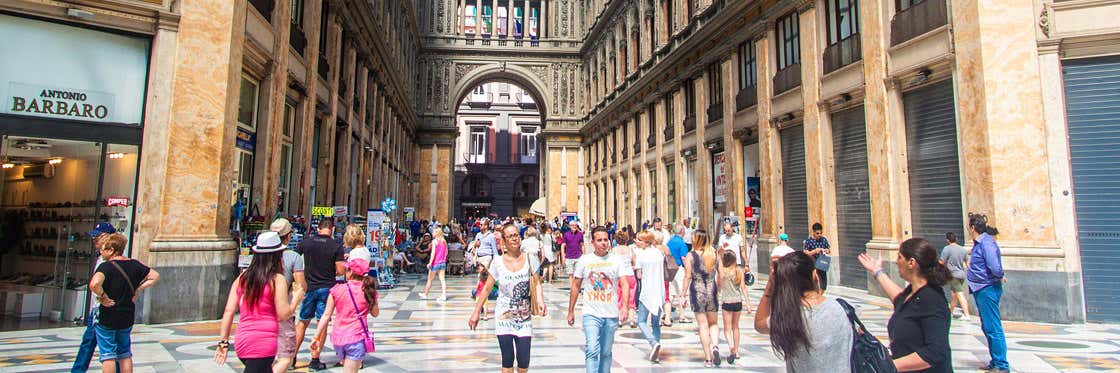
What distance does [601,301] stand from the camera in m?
5.50

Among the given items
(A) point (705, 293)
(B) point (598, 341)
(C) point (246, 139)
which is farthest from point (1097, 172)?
(C) point (246, 139)

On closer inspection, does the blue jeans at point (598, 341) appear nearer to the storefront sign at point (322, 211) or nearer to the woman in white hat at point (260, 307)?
the woman in white hat at point (260, 307)

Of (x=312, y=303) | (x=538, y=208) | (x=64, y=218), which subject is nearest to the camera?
(x=312, y=303)

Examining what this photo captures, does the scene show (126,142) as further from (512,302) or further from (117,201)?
(512,302)

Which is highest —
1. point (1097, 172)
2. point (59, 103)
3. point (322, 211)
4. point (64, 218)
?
point (59, 103)

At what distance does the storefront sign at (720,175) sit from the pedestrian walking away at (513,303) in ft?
53.7

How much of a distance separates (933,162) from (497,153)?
46113 mm

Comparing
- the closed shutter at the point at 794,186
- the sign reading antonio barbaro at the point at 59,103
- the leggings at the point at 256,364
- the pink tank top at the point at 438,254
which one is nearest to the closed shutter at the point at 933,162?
the closed shutter at the point at 794,186

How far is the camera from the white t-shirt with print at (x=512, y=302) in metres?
5.07

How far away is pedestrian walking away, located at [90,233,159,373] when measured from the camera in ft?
16.3

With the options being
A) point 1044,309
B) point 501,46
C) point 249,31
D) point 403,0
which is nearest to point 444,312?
point 249,31

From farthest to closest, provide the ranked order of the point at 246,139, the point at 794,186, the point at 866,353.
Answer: the point at 794,186 < the point at 246,139 < the point at 866,353

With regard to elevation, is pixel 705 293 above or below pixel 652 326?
above

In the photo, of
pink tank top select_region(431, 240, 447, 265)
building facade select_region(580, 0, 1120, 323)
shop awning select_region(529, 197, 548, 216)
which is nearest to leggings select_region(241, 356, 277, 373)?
pink tank top select_region(431, 240, 447, 265)
